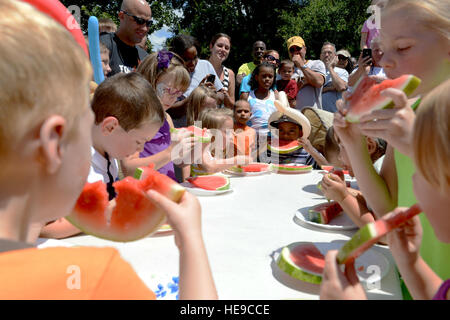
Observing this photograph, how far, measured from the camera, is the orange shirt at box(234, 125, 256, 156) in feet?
14.6

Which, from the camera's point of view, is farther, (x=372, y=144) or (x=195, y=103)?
(x=195, y=103)

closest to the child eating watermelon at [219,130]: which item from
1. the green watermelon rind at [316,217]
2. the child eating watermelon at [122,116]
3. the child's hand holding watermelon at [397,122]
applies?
the child eating watermelon at [122,116]

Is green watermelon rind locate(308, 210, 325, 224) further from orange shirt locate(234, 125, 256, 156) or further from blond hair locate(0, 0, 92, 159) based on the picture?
orange shirt locate(234, 125, 256, 156)

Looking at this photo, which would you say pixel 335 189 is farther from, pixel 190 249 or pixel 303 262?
pixel 190 249

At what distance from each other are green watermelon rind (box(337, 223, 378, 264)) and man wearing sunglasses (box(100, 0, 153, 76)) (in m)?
3.38

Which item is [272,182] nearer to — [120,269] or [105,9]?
[120,269]

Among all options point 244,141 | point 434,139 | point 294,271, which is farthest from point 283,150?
point 434,139

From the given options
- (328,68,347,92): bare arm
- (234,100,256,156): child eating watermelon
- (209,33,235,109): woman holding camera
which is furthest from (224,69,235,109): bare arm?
(328,68,347,92): bare arm

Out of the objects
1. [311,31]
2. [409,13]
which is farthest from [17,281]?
[311,31]

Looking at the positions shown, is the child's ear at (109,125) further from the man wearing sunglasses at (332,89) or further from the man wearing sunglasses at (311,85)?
the man wearing sunglasses at (332,89)

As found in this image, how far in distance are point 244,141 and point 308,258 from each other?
3363 mm

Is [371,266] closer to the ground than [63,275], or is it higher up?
closer to the ground

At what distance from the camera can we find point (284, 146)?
4758 mm
